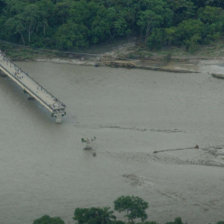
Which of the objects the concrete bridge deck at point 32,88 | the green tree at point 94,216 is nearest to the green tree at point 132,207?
the green tree at point 94,216

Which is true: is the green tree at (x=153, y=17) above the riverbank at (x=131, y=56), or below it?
above

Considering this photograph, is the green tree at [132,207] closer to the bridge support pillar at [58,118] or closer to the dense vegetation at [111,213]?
the dense vegetation at [111,213]

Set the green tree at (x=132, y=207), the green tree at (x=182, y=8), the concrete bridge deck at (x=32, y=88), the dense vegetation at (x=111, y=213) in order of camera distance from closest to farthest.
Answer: the dense vegetation at (x=111, y=213) < the green tree at (x=132, y=207) < the concrete bridge deck at (x=32, y=88) < the green tree at (x=182, y=8)

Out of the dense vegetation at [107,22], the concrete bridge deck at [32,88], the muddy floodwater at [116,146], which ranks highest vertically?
the dense vegetation at [107,22]

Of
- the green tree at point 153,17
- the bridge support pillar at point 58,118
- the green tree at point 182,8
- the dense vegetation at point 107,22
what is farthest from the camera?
the green tree at point 182,8

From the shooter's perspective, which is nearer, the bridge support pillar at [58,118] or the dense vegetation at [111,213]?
the dense vegetation at [111,213]

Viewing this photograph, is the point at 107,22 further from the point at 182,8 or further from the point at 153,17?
the point at 182,8
